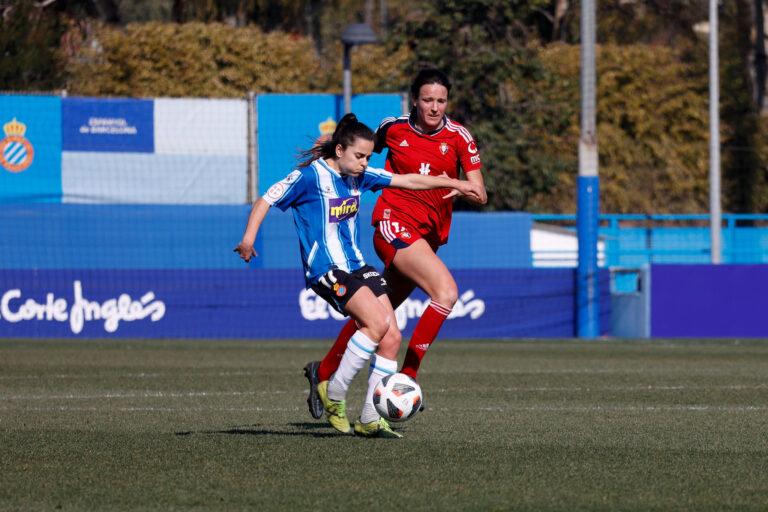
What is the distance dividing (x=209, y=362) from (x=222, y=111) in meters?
9.52

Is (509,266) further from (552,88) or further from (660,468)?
(660,468)

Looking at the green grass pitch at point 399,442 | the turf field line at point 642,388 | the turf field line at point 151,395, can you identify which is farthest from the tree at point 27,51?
the turf field line at point 642,388

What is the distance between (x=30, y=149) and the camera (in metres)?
22.6

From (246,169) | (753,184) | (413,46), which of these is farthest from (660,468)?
(753,184)

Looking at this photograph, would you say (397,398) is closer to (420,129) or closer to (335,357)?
(335,357)

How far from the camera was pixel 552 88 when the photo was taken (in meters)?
30.9

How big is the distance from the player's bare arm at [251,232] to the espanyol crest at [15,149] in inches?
617

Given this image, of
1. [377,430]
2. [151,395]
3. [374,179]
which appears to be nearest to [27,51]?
[151,395]

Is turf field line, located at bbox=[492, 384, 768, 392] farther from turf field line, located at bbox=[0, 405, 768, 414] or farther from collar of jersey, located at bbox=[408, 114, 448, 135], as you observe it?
collar of jersey, located at bbox=[408, 114, 448, 135]

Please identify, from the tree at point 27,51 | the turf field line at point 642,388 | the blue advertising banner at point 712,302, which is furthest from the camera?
the tree at point 27,51

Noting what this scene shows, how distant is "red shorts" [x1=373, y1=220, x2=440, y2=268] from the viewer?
877 centimetres

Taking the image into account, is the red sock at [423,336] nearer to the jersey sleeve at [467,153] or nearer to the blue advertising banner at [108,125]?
the jersey sleeve at [467,153]

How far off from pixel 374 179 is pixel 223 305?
1167 cm

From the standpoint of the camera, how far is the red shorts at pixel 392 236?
28.8ft
